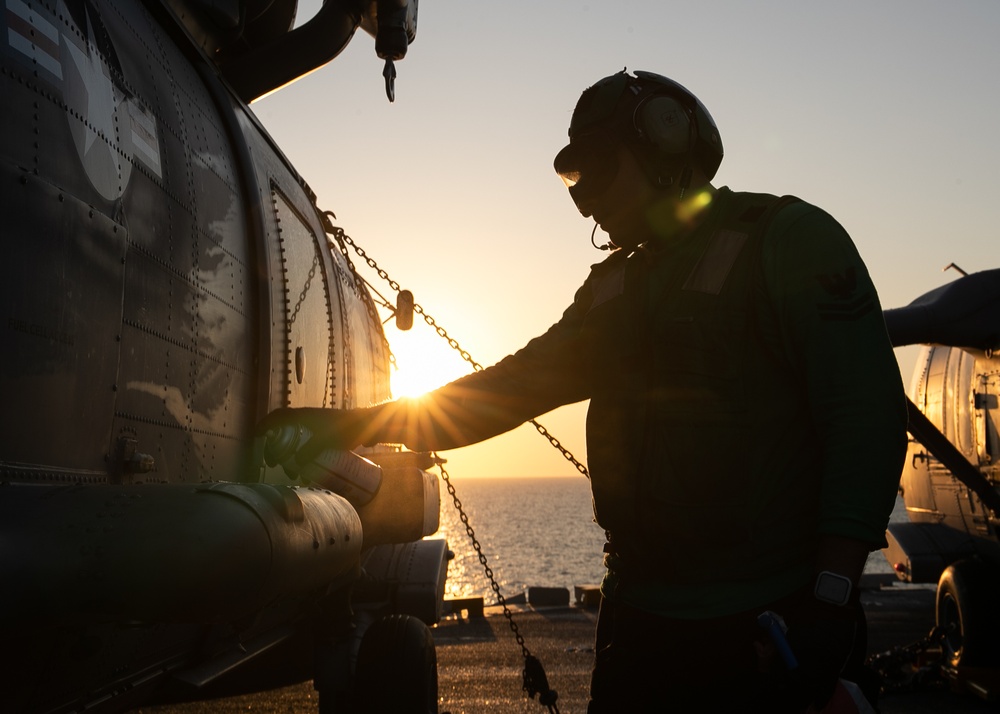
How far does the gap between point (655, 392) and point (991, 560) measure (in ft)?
31.4

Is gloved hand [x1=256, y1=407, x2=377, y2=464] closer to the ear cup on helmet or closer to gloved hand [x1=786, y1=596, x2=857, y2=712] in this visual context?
the ear cup on helmet

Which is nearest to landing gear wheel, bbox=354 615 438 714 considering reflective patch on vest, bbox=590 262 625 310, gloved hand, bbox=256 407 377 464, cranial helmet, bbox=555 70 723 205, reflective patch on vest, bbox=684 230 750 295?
gloved hand, bbox=256 407 377 464

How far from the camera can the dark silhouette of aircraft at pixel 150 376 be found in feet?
7.16

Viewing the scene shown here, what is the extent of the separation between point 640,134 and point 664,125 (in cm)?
8

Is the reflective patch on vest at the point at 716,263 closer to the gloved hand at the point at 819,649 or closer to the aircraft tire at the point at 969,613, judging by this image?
the gloved hand at the point at 819,649

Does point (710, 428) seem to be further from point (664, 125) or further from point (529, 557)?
point (529, 557)

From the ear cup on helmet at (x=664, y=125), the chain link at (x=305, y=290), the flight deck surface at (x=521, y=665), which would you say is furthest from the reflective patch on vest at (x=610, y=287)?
the flight deck surface at (x=521, y=665)

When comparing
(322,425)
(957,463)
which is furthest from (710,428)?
(957,463)

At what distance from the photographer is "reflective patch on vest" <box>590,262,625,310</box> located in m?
2.89

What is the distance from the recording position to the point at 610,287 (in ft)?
9.63

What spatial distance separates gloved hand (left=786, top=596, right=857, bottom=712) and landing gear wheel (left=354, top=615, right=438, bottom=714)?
405 centimetres

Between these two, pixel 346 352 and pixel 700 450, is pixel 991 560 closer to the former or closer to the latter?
pixel 346 352

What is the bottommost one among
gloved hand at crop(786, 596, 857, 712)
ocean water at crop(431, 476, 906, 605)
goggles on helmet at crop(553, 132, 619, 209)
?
ocean water at crop(431, 476, 906, 605)

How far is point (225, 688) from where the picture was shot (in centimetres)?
780
